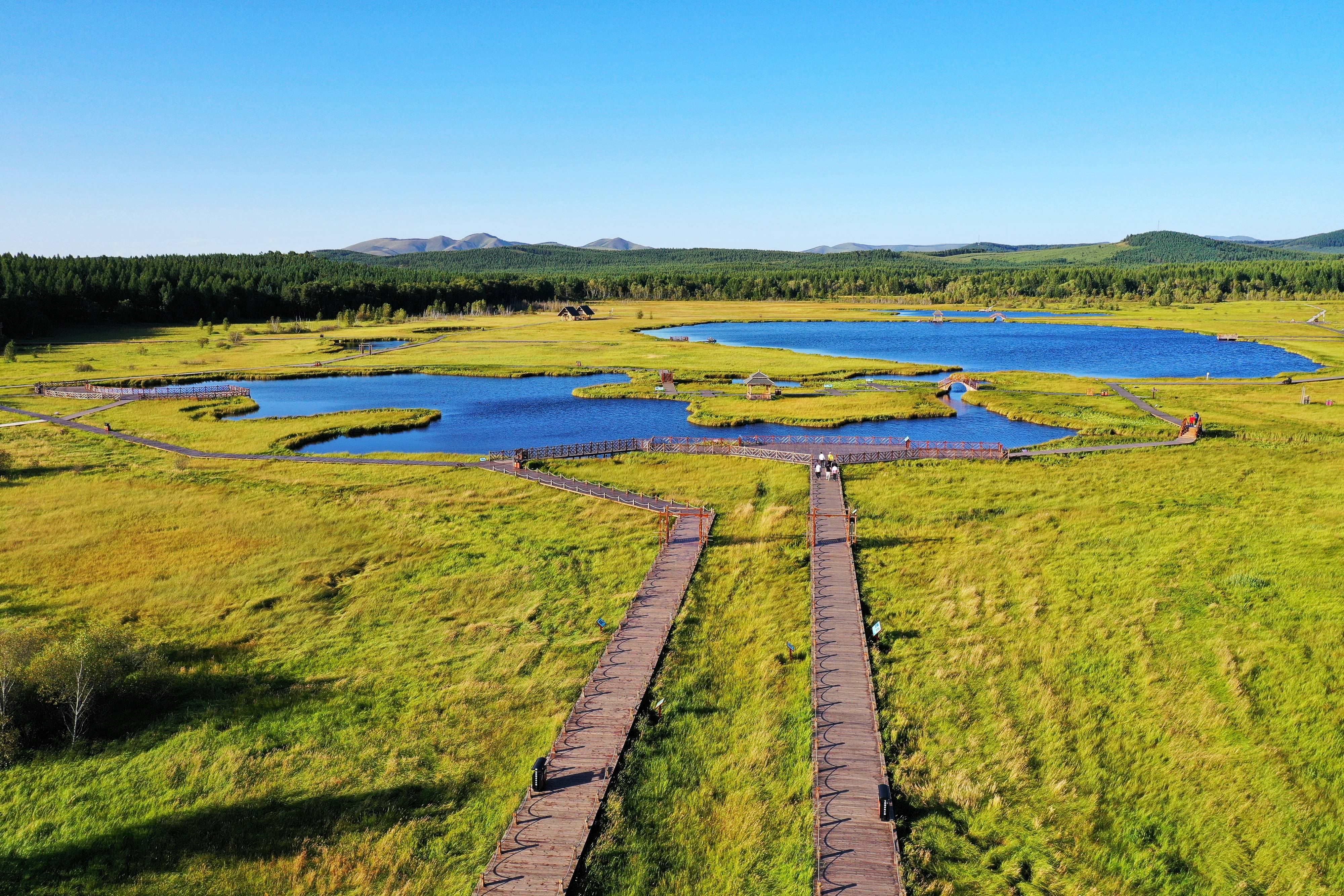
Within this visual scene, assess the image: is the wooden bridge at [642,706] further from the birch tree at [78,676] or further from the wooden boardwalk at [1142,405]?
the wooden boardwalk at [1142,405]

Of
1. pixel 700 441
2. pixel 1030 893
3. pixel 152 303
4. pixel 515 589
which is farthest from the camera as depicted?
pixel 152 303

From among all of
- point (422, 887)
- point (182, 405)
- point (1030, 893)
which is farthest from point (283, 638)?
point (182, 405)

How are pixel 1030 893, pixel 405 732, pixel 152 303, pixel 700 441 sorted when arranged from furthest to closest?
pixel 152 303
pixel 700 441
pixel 405 732
pixel 1030 893

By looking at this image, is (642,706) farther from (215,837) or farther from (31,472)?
(31,472)

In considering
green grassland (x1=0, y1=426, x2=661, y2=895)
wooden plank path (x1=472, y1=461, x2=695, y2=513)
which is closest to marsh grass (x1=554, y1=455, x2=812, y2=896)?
green grassland (x1=0, y1=426, x2=661, y2=895)

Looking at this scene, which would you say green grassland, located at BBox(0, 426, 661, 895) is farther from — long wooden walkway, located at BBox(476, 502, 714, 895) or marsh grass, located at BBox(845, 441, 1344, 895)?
marsh grass, located at BBox(845, 441, 1344, 895)

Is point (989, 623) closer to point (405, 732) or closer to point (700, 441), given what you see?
point (405, 732)
